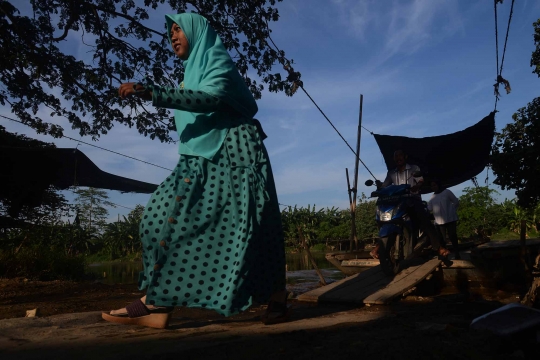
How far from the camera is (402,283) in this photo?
3.93 m

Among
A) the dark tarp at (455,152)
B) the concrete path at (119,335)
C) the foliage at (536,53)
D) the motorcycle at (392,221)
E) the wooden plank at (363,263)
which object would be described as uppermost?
the foliage at (536,53)

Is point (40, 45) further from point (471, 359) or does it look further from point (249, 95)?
point (471, 359)

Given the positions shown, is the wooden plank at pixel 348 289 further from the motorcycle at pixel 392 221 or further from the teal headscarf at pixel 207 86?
the teal headscarf at pixel 207 86

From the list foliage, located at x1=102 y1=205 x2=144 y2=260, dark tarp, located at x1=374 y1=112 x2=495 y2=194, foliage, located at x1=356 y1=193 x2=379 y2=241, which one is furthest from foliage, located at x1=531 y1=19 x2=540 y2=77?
foliage, located at x1=102 y1=205 x2=144 y2=260

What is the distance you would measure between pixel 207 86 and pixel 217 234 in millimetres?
800

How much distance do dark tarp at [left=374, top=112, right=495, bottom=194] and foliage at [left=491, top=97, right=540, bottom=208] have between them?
354 cm

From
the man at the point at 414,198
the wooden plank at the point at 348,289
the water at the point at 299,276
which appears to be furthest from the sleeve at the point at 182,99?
the water at the point at 299,276

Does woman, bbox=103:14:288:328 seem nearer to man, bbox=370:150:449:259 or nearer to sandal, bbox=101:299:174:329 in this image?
sandal, bbox=101:299:174:329

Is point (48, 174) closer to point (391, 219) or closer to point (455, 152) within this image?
point (391, 219)

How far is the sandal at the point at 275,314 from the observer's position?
92.0 inches

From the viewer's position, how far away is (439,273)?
5.20 meters

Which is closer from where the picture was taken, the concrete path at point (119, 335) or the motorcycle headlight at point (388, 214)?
the concrete path at point (119, 335)

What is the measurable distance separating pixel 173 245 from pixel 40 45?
5795 millimetres

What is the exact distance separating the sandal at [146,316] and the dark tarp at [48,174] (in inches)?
250
